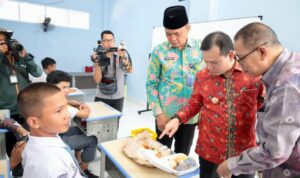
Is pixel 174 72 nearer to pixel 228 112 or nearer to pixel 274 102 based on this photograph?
pixel 228 112

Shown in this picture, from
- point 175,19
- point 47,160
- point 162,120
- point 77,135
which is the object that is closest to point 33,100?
point 47,160

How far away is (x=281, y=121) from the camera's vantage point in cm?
70

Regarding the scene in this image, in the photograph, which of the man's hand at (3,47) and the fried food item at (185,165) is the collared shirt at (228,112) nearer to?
the fried food item at (185,165)

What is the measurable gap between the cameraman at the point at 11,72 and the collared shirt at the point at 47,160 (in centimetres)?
140

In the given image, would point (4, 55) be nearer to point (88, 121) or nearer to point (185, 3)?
point (88, 121)

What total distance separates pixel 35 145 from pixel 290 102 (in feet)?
3.50

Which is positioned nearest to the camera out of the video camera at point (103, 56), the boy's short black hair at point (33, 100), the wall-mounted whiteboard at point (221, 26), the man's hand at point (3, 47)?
the boy's short black hair at point (33, 100)

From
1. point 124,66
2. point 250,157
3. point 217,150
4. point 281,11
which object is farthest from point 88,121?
point 281,11

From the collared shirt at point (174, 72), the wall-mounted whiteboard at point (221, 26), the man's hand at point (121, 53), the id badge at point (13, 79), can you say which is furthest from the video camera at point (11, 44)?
the wall-mounted whiteboard at point (221, 26)

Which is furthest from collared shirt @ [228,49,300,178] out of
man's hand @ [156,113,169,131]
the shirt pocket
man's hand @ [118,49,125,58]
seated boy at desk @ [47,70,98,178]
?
man's hand @ [118,49,125,58]

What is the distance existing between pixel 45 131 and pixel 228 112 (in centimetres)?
96

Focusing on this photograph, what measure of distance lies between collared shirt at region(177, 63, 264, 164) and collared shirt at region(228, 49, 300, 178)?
30 centimetres

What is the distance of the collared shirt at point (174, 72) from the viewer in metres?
1.53

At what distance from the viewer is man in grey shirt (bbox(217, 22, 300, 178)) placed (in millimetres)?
699
